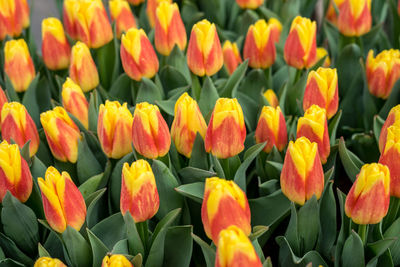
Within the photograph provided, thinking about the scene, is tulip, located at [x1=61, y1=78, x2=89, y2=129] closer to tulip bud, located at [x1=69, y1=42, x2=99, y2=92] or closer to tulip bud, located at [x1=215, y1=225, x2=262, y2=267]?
tulip bud, located at [x1=69, y1=42, x2=99, y2=92]

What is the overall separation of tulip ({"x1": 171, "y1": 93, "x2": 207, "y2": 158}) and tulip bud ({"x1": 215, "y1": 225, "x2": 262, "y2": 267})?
284mm

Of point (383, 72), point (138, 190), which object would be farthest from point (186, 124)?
point (383, 72)

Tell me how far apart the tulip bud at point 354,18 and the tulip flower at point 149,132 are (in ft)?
1.70

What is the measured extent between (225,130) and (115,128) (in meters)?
0.16

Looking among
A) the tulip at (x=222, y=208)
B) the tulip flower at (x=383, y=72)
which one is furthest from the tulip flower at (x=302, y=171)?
the tulip flower at (x=383, y=72)

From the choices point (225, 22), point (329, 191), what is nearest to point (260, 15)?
point (225, 22)

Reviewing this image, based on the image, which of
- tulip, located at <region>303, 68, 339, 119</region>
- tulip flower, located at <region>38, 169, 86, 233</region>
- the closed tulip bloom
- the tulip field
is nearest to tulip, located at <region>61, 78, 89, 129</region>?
the tulip field

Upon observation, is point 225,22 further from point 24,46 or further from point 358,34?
Result: point 24,46

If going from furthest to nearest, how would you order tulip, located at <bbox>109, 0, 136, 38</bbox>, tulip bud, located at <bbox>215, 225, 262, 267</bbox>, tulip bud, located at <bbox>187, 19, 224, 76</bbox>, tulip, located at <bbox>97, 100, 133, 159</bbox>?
tulip, located at <bbox>109, 0, 136, 38</bbox>, tulip bud, located at <bbox>187, 19, 224, 76</bbox>, tulip, located at <bbox>97, 100, 133, 159</bbox>, tulip bud, located at <bbox>215, 225, 262, 267</bbox>

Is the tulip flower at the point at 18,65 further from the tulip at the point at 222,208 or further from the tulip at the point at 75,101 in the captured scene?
the tulip at the point at 222,208

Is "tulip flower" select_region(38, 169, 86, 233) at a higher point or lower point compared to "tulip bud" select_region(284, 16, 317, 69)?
lower

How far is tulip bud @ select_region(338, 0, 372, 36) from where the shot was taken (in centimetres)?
112

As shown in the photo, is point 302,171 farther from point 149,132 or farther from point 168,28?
point 168,28

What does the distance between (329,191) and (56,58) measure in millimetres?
582
